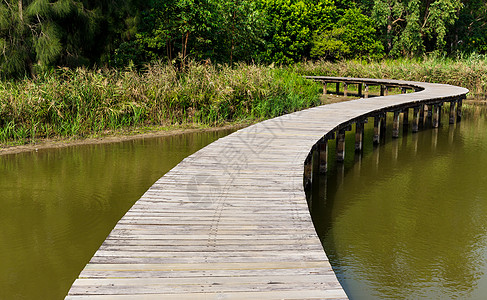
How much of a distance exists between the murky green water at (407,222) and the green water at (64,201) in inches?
109

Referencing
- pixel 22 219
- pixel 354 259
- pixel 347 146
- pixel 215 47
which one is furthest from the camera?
pixel 215 47

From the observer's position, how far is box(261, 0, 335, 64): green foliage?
102 ft

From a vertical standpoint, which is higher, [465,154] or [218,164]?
[218,164]

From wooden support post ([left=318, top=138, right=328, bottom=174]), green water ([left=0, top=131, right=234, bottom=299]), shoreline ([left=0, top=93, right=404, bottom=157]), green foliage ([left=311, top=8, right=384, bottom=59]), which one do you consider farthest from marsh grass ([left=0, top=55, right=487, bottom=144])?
green foliage ([left=311, top=8, right=384, bottom=59])

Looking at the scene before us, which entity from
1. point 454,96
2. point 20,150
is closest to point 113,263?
point 20,150

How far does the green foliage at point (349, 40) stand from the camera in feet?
102

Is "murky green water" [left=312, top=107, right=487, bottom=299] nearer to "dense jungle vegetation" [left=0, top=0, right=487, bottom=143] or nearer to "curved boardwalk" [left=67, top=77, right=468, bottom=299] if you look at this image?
"curved boardwalk" [left=67, top=77, right=468, bottom=299]

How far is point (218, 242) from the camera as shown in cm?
369

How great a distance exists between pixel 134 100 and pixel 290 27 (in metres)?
21.2

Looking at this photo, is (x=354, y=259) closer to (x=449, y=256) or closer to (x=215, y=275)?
(x=449, y=256)

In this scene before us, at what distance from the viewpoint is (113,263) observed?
329 centimetres

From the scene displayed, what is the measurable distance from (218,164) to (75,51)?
34.7 feet

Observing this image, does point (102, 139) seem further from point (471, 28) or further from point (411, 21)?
point (471, 28)

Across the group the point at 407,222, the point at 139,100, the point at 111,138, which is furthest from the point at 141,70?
the point at 407,222
